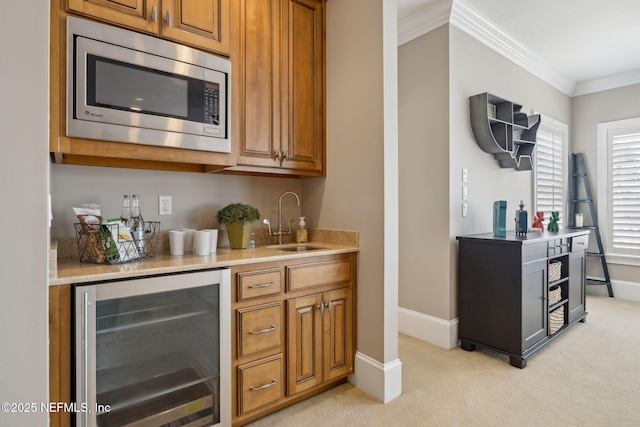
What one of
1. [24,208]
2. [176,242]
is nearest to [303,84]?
[176,242]

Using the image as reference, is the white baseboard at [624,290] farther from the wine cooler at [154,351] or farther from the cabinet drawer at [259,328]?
the wine cooler at [154,351]

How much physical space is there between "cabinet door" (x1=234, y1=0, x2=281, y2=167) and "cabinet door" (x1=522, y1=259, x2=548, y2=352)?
2.07m

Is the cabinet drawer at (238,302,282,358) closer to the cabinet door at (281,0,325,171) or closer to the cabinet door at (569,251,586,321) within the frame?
the cabinet door at (281,0,325,171)

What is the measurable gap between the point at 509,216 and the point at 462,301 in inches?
53.3

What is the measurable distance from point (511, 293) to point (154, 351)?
2.41 metres

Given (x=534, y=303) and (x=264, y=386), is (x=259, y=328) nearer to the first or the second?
(x=264, y=386)

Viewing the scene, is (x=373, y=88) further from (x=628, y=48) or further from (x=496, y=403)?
(x=628, y=48)

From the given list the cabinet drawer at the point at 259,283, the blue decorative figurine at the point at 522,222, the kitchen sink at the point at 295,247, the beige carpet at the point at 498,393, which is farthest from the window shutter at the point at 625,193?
the cabinet drawer at the point at 259,283

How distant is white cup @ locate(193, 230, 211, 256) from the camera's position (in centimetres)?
194

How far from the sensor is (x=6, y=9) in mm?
972

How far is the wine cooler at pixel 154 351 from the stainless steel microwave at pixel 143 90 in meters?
0.72

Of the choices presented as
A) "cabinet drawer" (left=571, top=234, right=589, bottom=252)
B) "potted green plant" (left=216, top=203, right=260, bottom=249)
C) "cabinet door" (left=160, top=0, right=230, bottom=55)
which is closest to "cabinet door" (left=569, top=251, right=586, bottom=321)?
"cabinet drawer" (left=571, top=234, right=589, bottom=252)

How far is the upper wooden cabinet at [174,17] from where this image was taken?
1.58 meters

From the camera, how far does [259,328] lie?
1.83 meters
